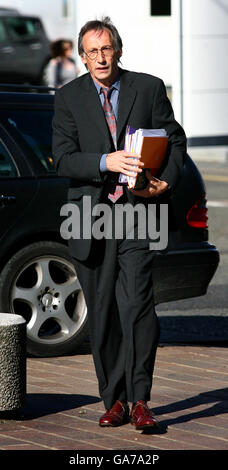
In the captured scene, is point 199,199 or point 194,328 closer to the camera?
point 199,199

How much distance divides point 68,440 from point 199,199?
2.61 metres

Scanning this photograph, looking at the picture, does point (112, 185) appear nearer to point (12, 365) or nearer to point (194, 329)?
point (12, 365)

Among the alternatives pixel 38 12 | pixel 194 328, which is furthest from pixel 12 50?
pixel 194 328

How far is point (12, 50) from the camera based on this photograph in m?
28.0

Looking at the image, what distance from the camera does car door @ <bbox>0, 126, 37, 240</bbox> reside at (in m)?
7.11

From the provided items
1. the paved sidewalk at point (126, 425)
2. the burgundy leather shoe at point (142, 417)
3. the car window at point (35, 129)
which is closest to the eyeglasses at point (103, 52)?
the burgundy leather shoe at point (142, 417)

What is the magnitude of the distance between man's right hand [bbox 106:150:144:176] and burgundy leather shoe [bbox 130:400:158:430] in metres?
1.06

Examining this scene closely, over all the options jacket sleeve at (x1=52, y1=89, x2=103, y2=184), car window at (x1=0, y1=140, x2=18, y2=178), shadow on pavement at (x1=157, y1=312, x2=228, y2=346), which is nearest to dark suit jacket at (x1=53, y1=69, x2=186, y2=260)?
jacket sleeve at (x1=52, y1=89, x2=103, y2=184)

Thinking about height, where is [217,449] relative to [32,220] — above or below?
below

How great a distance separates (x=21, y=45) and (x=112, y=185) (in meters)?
23.2

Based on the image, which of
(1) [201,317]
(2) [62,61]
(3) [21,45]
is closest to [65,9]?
(3) [21,45]

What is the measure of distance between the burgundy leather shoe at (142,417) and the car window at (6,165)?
88.3 inches
